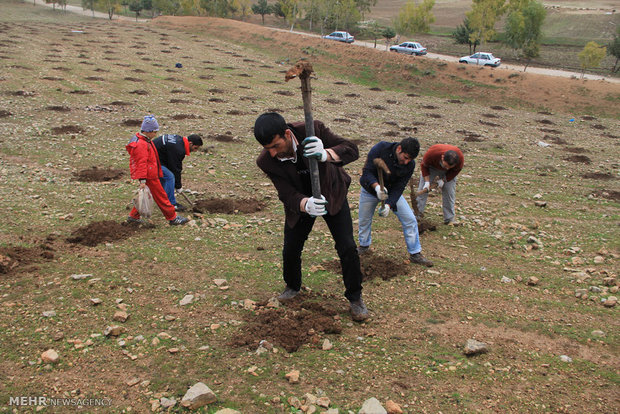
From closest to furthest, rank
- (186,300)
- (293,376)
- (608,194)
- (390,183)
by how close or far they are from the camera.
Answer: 1. (293,376)
2. (186,300)
3. (390,183)
4. (608,194)

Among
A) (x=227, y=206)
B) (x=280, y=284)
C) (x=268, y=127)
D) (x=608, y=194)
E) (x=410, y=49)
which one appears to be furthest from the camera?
(x=410, y=49)

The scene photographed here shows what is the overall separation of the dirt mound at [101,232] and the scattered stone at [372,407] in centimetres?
469

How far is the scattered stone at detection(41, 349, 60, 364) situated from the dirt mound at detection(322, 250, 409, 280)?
332 centimetres

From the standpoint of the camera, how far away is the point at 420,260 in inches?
248

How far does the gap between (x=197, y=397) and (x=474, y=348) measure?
8.40 feet

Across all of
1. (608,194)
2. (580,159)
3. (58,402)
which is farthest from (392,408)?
(580,159)

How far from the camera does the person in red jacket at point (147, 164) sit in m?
6.57

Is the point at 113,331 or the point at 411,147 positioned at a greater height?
the point at 411,147

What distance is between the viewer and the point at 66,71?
20312mm

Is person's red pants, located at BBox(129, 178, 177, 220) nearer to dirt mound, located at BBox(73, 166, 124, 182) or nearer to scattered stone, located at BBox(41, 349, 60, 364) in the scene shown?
dirt mound, located at BBox(73, 166, 124, 182)

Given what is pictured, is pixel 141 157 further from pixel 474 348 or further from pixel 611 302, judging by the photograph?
pixel 611 302

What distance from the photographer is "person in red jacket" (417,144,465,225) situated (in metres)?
6.79

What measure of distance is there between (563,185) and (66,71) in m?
20.7

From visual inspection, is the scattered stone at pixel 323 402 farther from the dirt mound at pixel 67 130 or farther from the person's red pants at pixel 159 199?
the dirt mound at pixel 67 130
